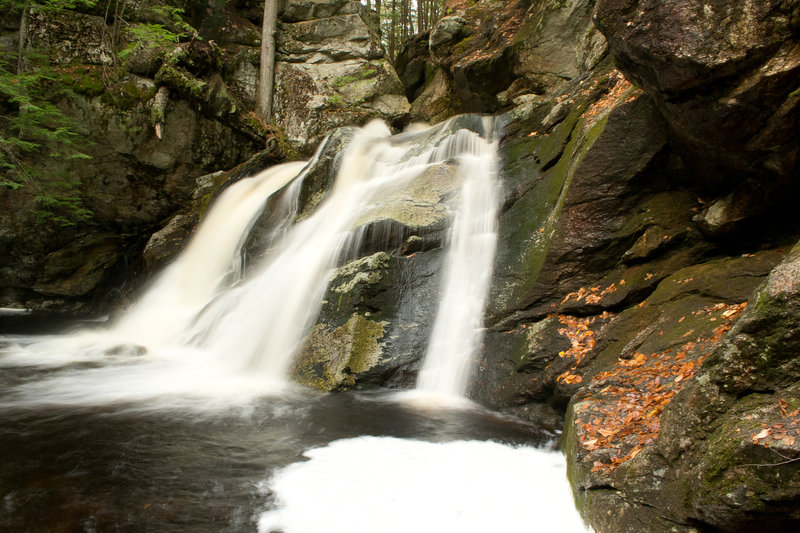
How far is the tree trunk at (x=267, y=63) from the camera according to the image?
16.2 metres

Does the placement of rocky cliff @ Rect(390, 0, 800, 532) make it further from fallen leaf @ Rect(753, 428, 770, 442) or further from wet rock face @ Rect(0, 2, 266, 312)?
wet rock face @ Rect(0, 2, 266, 312)

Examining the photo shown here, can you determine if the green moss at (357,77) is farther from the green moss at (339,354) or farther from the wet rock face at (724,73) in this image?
the wet rock face at (724,73)

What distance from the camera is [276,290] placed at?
311 inches

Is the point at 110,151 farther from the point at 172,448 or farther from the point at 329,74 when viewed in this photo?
the point at 172,448

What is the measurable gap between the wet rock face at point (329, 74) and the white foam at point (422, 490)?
1349cm

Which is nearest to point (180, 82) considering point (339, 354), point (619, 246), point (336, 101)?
point (336, 101)

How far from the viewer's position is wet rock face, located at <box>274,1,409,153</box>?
16.2m

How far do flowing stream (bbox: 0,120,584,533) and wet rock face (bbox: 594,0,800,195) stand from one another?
3112 mm

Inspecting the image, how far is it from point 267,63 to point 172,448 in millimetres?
16082

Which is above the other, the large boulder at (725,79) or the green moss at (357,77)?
the green moss at (357,77)

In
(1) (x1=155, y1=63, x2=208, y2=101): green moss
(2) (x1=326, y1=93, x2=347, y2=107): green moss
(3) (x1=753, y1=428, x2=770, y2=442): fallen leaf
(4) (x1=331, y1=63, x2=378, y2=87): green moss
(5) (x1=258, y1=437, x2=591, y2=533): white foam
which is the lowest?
(5) (x1=258, y1=437, x2=591, y2=533): white foam

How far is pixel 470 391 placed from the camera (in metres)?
5.59

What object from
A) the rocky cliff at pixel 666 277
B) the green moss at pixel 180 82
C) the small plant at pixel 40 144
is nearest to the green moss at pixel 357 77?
the green moss at pixel 180 82

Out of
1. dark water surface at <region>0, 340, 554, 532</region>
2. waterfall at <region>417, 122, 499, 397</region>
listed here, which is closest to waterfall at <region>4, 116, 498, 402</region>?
waterfall at <region>417, 122, 499, 397</region>
